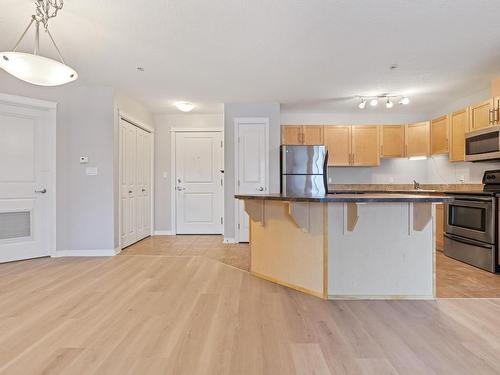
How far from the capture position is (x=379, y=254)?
2477 millimetres

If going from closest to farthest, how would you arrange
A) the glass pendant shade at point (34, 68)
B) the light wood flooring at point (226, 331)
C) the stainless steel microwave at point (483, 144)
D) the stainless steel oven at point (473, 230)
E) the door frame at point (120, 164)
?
the light wood flooring at point (226, 331) < the glass pendant shade at point (34, 68) < the stainless steel oven at point (473, 230) < the stainless steel microwave at point (483, 144) < the door frame at point (120, 164)

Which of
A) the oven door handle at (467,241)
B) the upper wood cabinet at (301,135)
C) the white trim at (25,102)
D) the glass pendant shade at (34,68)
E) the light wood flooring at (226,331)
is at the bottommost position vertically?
the light wood flooring at (226,331)

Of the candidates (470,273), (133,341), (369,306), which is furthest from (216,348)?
(470,273)

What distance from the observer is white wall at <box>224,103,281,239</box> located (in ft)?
16.3

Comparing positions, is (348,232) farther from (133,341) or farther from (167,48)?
(167,48)

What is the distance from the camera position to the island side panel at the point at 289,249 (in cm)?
253

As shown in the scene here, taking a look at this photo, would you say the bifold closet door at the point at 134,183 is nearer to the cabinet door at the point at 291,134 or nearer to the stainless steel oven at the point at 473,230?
the cabinet door at the point at 291,134

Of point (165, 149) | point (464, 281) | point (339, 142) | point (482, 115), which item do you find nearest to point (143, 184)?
point (165, 149)

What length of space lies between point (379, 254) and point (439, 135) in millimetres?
3475

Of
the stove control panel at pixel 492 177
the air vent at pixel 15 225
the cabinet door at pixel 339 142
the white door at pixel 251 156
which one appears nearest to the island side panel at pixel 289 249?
the white door at pixel 251 156

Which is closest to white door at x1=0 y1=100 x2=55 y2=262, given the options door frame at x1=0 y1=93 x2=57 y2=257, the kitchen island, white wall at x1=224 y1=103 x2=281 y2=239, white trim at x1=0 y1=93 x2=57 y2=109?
door frame at x1=0 y1=93 x2=57 y2=257

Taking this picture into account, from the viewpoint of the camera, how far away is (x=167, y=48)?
2.98 meters

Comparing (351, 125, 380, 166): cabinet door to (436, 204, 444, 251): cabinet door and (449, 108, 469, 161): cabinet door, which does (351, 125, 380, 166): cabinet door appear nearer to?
(449, 108, 469, 161): cabinet door

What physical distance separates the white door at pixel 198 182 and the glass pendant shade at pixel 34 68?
357cm
